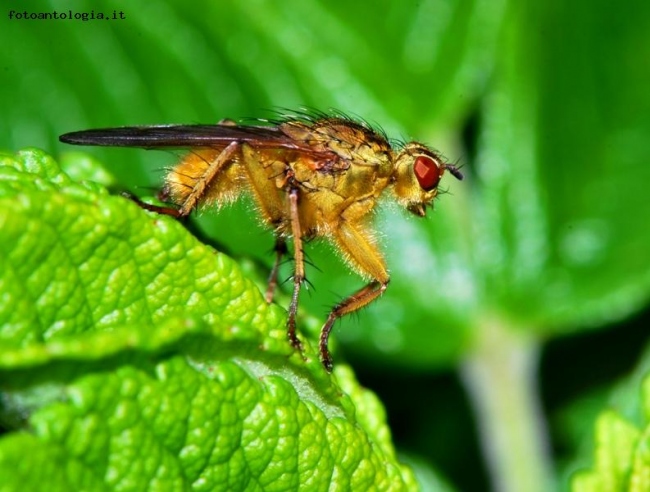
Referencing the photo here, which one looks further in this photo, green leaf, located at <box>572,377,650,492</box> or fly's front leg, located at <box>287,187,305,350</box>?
fly's front leg, located at <box>287,187,305,350</box>

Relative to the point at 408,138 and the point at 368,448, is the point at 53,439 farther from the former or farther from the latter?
the point at 408,138

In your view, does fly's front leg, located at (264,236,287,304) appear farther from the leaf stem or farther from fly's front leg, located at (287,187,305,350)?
the leaf stem

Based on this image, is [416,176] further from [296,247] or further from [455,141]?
[455,141]

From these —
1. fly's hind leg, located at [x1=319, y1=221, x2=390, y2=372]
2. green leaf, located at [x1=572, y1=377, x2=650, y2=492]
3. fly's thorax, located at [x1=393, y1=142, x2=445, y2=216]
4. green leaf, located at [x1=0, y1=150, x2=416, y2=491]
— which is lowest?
green leaf, located at [x1=572, y1=377, x2=650, y2=492]

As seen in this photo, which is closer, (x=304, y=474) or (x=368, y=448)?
(x=304, y=474)

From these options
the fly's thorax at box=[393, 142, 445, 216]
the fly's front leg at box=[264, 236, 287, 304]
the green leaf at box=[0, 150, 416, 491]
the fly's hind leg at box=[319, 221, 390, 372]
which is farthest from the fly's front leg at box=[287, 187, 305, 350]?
the green leaf at box=[0, 150, 416, 491]

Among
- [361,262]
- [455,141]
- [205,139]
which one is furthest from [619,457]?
[455,141]

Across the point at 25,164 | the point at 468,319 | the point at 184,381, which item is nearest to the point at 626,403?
the point at 468,319
